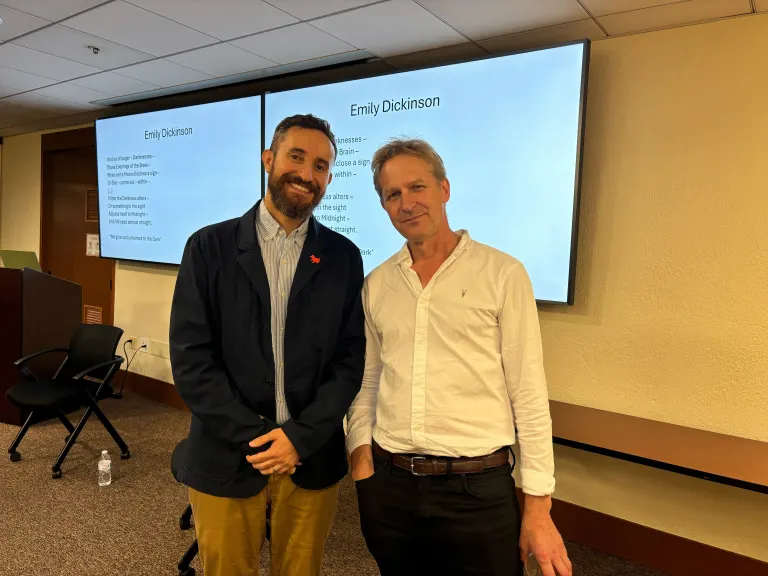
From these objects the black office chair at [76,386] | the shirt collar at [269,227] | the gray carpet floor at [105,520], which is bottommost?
the gray carpet floor at [105,520]

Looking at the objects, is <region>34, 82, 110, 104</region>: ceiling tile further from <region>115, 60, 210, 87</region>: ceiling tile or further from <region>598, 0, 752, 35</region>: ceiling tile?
<region>598, 0, 752, 35</region>: ceiling tile

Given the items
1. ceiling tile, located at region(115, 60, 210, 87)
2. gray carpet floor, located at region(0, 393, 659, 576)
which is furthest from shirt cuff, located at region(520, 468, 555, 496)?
ceiling tile, located at region(115, 60, 210, 87)

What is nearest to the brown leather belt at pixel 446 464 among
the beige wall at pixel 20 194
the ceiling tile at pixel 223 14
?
the ceiling tile at pixel 223 14

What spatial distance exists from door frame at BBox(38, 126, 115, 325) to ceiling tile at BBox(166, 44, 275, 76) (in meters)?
1.86

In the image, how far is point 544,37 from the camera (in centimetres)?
244

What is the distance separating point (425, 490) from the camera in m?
1.24

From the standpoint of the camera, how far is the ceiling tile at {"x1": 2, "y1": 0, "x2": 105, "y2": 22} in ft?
7.61

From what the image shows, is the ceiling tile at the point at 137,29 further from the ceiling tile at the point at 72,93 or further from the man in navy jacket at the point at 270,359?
the man in navy jacket at the point at 270,359

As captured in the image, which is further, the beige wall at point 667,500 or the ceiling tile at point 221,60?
the ceiling tile at point 221,60

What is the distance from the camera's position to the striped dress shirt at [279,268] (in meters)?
1.40

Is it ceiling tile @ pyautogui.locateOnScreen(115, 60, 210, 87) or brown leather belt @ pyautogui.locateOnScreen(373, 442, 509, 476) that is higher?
ceiling tile @ pyautogui.locateOnScreen(115, 60, 210, 87)

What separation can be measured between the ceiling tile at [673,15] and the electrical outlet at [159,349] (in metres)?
3.74

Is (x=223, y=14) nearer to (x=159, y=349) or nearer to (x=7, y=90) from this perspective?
(x=7, y=90)

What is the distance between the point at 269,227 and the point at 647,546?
2188 millimetres
